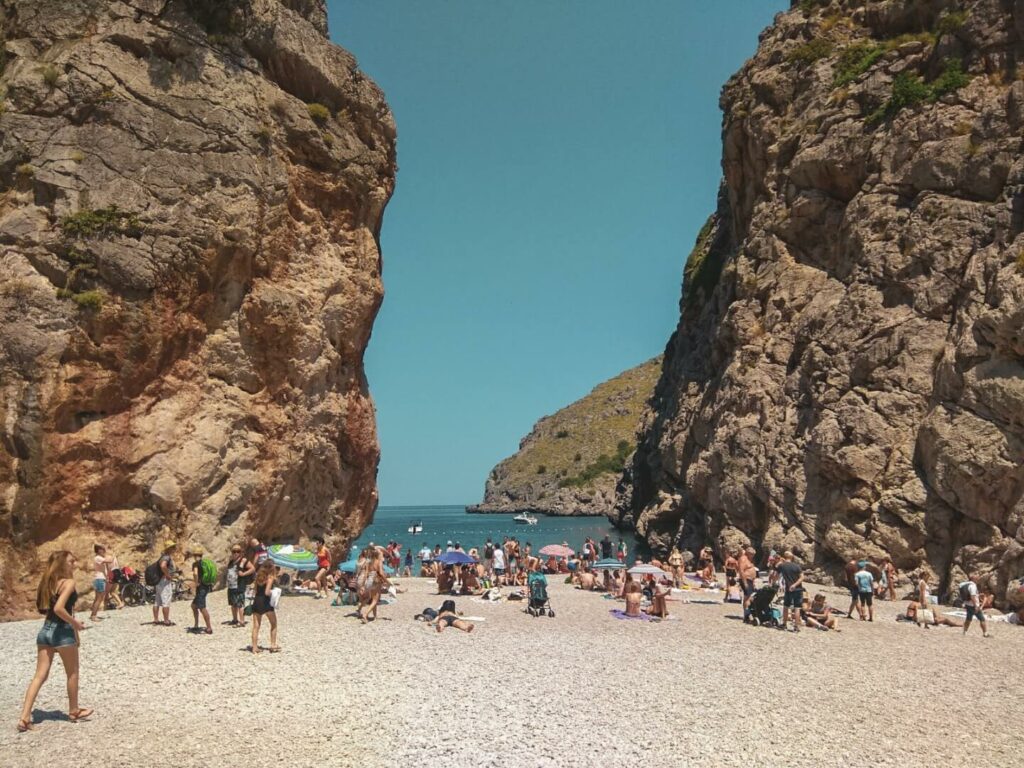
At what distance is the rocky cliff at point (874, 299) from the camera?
2597cm

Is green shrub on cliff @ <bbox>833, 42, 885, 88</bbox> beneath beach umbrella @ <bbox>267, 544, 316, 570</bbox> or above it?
above

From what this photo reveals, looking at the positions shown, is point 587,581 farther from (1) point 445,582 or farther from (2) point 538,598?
(2) point 538,598

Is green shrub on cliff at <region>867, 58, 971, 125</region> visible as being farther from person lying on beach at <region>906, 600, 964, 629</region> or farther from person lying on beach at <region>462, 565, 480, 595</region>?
person lying on beach at <region>462, 565, 480, 595</region>

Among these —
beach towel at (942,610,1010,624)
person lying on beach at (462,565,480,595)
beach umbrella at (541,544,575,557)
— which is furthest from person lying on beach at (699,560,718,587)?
person lying on beach at (462,565,480,595)

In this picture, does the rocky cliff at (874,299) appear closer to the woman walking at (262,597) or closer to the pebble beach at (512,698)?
the pebble beach at (512,698)

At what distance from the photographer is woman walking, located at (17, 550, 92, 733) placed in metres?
8.61

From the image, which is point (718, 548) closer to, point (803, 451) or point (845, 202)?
point (803, 451)

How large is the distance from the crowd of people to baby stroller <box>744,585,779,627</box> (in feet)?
0.12

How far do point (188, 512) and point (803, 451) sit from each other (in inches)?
993

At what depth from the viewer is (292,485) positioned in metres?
24.8

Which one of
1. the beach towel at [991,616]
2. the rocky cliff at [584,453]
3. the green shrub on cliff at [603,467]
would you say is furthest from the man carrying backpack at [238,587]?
the green shrub on cliff at [603,467]

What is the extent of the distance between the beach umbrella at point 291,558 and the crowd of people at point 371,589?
50 centimetres

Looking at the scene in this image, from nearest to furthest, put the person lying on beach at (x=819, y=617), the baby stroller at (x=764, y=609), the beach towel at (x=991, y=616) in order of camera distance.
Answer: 1. the person lying on beach at (x=819, y=617)
2. the baby stroller at (x=764, y=609)
3. the beach towel at (x=991, y=616)

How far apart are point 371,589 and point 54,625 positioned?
10.6 metres
